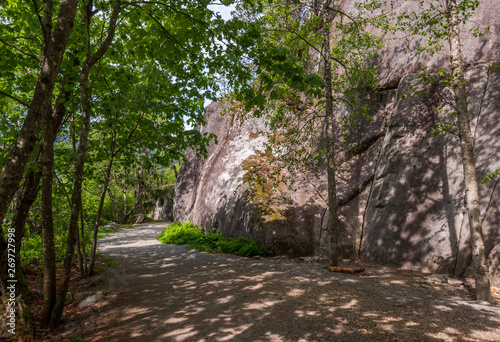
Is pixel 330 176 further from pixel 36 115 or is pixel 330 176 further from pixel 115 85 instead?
pixel 36 115

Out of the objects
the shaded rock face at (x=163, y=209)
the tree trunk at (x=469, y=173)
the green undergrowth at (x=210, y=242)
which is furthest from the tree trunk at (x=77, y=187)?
the shaded rock face at (x=163, y=209)

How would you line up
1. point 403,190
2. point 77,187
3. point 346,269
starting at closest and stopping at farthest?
point 77,187
point 346,269
point 403,190

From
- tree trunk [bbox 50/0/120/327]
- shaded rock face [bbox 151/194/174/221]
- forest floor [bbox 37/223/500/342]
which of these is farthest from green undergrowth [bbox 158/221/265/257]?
shaded rock face [bbox 151/194/174/221]

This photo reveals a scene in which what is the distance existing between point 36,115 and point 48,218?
1.99 metres

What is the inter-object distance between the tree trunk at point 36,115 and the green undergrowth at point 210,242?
26.4 ft

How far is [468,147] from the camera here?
19.4ft

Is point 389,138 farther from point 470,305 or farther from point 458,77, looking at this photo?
point 470,305

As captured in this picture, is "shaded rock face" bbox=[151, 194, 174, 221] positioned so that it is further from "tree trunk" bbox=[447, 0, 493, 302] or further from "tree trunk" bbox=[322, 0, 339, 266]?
"tree trunk" bbox=[447, 0, 493, 302]

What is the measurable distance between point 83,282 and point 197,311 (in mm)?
3917

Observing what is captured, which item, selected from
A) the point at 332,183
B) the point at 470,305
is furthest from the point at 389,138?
the point at 470,305


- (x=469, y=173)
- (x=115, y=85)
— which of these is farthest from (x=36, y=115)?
(x=469, y=173)

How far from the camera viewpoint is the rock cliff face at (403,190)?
7230 millimetres

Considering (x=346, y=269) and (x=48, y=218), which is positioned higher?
(x=48, y=218)

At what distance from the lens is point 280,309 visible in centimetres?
488
